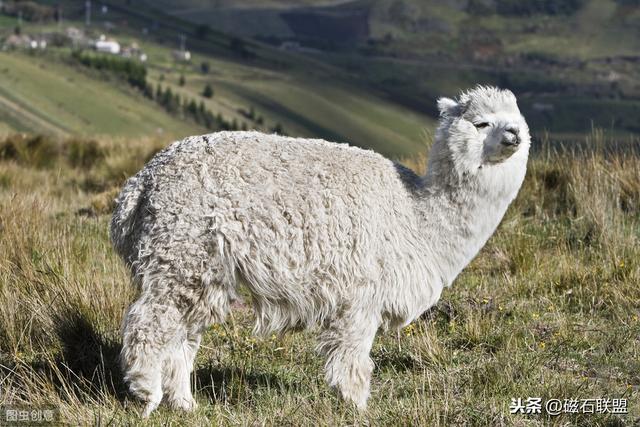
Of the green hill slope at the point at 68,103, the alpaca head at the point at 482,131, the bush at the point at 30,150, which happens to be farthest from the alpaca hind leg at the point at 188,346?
the green hill slope at the point at 68,103

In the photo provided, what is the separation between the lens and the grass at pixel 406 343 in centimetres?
506

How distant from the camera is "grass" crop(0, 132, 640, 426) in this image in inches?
199

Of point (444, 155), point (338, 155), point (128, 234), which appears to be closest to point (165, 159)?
point (128, 234)

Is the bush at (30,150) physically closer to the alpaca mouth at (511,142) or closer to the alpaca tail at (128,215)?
the alpaca tail at (128,215)

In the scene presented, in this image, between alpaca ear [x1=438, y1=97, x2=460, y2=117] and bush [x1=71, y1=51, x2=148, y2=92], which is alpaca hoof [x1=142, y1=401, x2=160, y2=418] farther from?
bush [x1=71, y1=51, x2=148, y2=92]

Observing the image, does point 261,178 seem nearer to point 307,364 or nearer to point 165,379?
point 165,379

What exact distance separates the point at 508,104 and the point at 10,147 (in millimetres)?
12906

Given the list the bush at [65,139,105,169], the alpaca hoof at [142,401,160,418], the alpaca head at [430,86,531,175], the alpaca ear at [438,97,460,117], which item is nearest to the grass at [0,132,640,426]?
the alpaca hoof at [142,401,160,418]

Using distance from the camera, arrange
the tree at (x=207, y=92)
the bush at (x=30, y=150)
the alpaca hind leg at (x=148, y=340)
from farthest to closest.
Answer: the tree at (x=207, y=92)
the bush at (x=30, y=150)
the alpaca hind leg at (x=148, y=340)

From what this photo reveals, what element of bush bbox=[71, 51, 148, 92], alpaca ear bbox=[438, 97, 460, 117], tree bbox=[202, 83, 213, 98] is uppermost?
alpaca ear bbox=[438, 97, 460, 117]

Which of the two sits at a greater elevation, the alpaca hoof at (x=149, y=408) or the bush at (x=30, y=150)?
the alpaca hoof at (x=149, y=408)

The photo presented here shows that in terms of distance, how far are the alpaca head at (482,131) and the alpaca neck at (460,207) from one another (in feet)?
0.18

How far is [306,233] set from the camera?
5.02 meters

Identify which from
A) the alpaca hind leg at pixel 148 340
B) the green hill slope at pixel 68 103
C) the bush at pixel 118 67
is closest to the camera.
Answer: the alpaca hind leg at pixel 148 340
